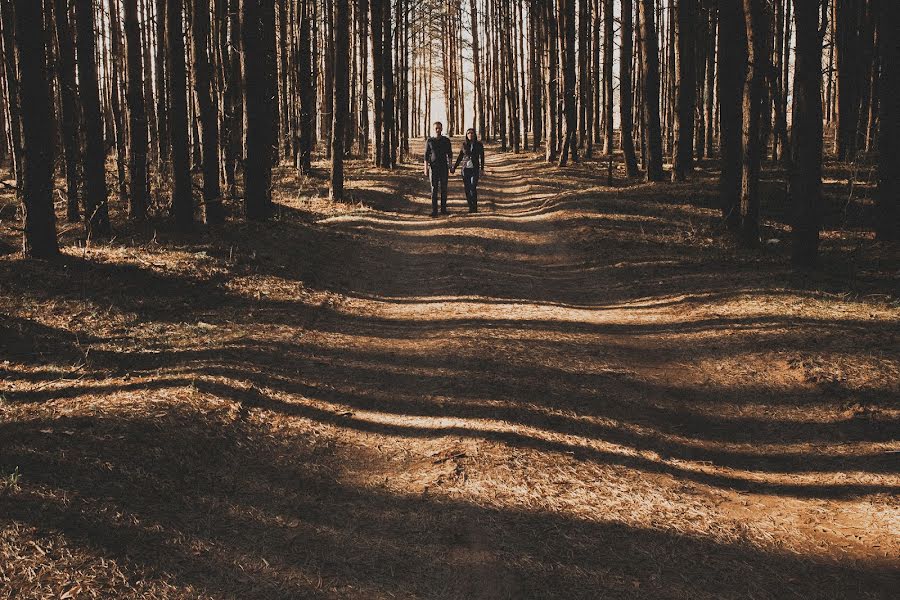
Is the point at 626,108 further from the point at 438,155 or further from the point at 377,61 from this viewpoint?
the point at 377,61

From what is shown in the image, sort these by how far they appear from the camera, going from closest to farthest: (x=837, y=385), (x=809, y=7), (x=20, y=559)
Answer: (x=20, y=559) → (x=837, y=385) → (x=809, y=7)

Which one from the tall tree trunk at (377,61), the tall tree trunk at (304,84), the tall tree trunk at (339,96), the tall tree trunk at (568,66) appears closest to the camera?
the tall tree trunk at (339,96)

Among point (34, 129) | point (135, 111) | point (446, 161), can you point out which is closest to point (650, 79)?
point (446, 161)

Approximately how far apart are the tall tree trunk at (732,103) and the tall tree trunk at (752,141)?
16.9 inches

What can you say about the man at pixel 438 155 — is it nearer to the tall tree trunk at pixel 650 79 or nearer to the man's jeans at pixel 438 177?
the man's jeans at pixel 438 177

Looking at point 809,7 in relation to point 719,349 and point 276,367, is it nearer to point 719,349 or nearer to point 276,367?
point 719,349

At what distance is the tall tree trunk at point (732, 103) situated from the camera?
43.1 feet

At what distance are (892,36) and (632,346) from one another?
325 inches

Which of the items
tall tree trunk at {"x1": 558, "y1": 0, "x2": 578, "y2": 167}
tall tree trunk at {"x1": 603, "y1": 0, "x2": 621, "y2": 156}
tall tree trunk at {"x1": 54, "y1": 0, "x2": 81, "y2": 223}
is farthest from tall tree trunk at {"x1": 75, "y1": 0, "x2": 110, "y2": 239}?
tall tree trunk at {"x1": 558, "y1": 0, "x2": 578, "y2": 167}

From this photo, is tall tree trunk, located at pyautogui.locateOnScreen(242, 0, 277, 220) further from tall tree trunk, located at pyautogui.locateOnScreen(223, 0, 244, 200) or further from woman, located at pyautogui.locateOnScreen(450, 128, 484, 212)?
Answer: woman, located at pyautogui.locateOnScreen(450, 128, 484, 212)

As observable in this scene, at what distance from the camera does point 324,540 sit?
4.38 metres

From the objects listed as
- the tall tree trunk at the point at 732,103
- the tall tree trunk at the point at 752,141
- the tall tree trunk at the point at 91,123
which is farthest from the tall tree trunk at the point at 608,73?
the tall tree trunk at the point at 91,123

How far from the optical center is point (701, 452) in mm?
5762

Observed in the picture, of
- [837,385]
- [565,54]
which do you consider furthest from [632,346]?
[565,54]
